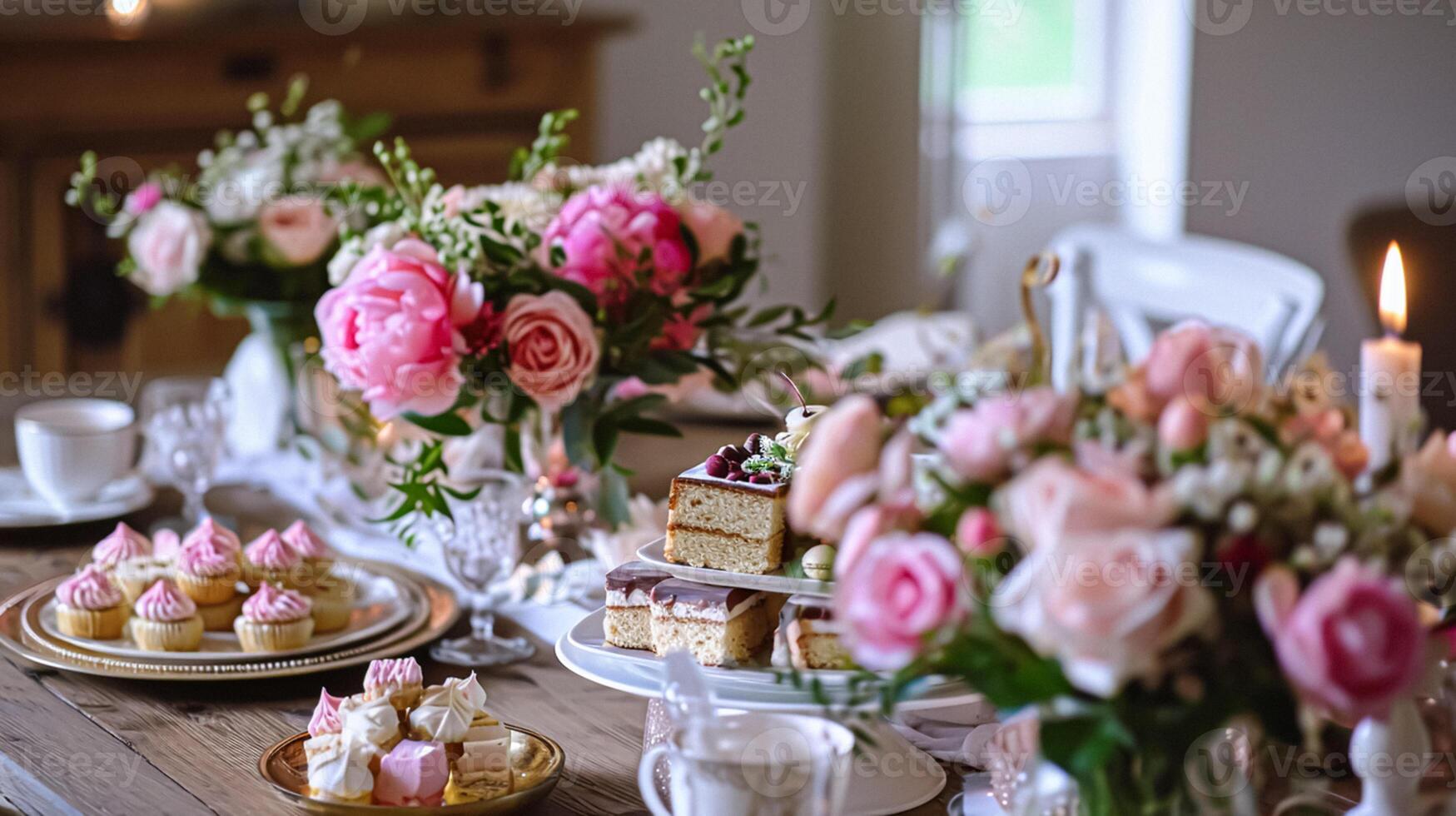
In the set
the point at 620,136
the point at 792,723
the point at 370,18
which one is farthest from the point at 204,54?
the point at 792,723

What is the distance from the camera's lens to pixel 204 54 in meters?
3.44

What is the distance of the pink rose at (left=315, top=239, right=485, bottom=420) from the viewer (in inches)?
53.2

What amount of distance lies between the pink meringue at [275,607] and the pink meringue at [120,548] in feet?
0.54

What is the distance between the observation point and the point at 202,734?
1.18 meters

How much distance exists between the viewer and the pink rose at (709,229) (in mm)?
1554

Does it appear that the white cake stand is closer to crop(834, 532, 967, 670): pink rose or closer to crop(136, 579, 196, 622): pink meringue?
crop(834, 532, 967, 670): pink rose

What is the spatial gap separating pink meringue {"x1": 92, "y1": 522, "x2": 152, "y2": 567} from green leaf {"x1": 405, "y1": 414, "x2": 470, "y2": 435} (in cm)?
28

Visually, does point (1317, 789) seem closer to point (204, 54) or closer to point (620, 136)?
point (204, 54)

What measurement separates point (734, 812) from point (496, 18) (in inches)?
126

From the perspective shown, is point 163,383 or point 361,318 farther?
point 163,383

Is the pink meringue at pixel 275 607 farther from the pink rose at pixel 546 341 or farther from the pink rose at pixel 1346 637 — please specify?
the pink rose at pixel 1346 637

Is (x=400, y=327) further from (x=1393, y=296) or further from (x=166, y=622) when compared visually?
(x=1393, y=296)

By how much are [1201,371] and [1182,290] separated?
5.55 ft

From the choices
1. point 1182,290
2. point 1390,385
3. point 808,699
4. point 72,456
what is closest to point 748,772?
point 808,699
